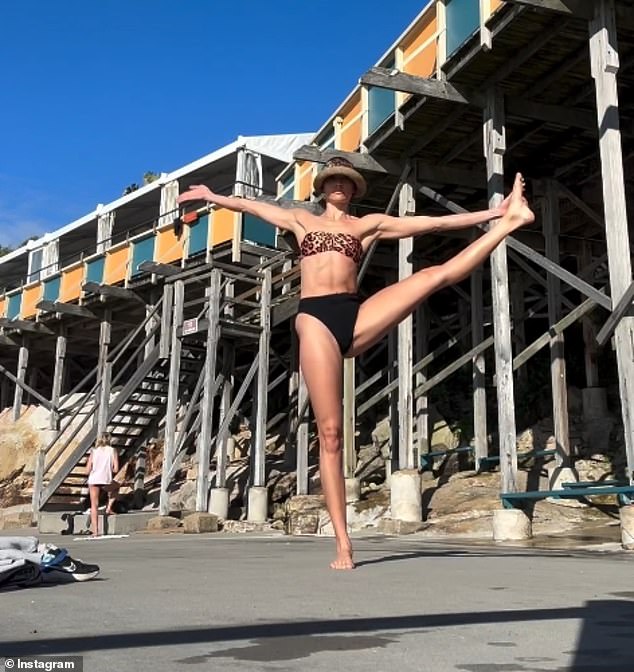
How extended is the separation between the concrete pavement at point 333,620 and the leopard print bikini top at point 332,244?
1756 millimetres

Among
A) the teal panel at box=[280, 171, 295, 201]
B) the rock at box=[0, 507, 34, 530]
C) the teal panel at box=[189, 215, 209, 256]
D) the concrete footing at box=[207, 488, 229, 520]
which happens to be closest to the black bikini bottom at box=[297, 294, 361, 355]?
the concrete footing at box=[207, 488, 229, 520]

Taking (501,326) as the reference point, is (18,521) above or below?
below

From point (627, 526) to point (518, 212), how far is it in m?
4.11

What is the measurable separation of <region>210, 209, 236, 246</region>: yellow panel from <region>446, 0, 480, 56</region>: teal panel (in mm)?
7826

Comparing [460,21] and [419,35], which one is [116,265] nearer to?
[419,35]

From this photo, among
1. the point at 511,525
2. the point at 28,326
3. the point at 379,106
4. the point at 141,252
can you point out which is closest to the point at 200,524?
the point at 511,525

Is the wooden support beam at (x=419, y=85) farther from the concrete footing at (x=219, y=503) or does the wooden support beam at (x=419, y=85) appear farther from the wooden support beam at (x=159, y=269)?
the wooden support beam at (x=159, y=269)

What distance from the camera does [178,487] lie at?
1912cm

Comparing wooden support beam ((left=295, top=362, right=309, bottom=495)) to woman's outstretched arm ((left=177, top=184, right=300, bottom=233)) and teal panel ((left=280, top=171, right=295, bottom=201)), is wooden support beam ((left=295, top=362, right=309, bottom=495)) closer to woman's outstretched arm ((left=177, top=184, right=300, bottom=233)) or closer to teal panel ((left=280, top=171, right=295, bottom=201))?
teal panel ((left=280, top=171, right=295, bottom=201))

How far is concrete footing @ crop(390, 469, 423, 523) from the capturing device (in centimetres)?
1102

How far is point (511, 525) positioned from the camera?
8.80m

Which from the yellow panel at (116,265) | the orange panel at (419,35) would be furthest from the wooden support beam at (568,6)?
the yellow panel at (116,265)

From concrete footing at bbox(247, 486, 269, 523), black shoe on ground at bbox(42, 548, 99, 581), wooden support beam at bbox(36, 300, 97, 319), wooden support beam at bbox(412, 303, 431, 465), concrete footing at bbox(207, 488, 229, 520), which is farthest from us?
wooden support beam at bbox(36, 300, 97, 319)

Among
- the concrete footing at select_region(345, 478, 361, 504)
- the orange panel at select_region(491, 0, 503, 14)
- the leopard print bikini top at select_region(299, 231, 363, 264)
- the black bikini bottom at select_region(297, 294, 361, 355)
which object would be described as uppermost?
the orange panel at select_region(491, 0, 503, 14)
